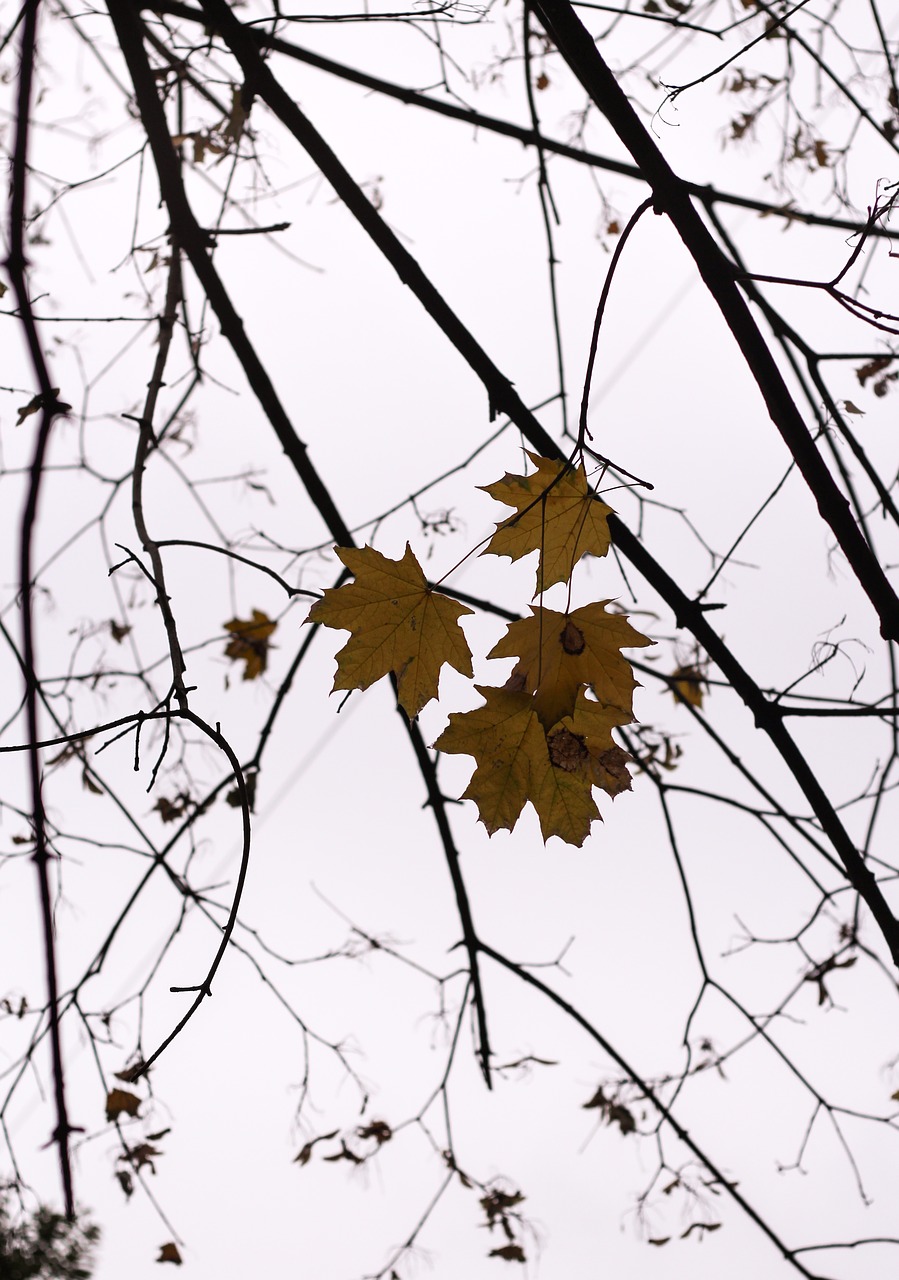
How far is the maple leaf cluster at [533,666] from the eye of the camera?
3.76ft

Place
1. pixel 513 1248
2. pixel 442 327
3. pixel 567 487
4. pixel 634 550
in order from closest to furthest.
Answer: pixel 567 487
pixel 634 550
pixel 442 327
pixel 513 1248

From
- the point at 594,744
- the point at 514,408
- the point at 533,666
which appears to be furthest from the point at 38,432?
the point at 594,744

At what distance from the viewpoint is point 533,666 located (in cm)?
116

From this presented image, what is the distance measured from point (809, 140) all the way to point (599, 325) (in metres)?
2.07

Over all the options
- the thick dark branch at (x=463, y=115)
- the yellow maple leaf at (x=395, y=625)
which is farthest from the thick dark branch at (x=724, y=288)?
the thick dark branch at (x=463, y=115)

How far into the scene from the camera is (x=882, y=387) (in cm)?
246

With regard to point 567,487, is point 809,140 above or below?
above

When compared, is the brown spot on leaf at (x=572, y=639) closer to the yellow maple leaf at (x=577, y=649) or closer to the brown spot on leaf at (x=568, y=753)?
the yellow maple leaf at (x=577, y=649)

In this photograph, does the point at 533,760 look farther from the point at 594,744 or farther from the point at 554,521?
the point at 554,521

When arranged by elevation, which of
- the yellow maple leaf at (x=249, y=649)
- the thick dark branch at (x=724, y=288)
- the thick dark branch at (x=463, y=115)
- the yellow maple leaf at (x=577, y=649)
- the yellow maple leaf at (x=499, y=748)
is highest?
the thick dark branch at (x=463, y=115)

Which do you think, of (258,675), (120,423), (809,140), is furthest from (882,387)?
(120,423)

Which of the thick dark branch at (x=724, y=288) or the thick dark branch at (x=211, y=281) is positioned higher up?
the thick dark branch at (x=211, y=281)

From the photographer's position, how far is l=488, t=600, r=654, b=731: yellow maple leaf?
1138mm

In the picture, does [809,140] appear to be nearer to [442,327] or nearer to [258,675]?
[442,327]
